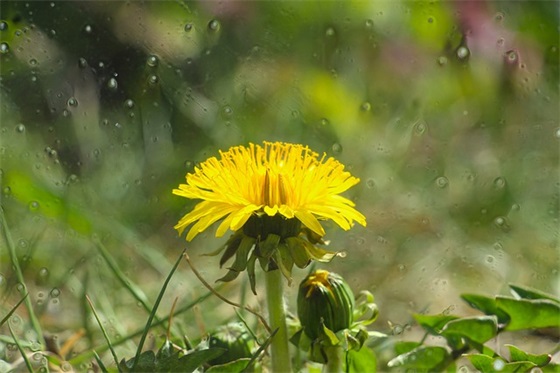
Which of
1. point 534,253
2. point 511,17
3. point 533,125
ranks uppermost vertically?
point 511,17

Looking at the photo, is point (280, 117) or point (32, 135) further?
point (280, 117)

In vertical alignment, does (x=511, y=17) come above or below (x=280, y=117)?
above

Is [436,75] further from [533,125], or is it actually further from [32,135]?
[32,135]

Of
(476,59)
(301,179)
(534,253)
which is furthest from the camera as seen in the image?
(476,59)

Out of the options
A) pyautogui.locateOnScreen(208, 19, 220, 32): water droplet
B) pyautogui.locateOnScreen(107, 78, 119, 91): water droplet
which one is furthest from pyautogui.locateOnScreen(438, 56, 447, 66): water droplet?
pyautogui.locateOnScreen(107, 78, 119, 91): water droplet

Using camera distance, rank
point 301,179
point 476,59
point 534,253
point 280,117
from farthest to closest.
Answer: point 476,59
point 280,117
point 534,253
point 301,179

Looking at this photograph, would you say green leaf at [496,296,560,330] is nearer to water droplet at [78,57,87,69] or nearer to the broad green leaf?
the broad green leaf

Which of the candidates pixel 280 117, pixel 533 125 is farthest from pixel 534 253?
pixel 280 117
